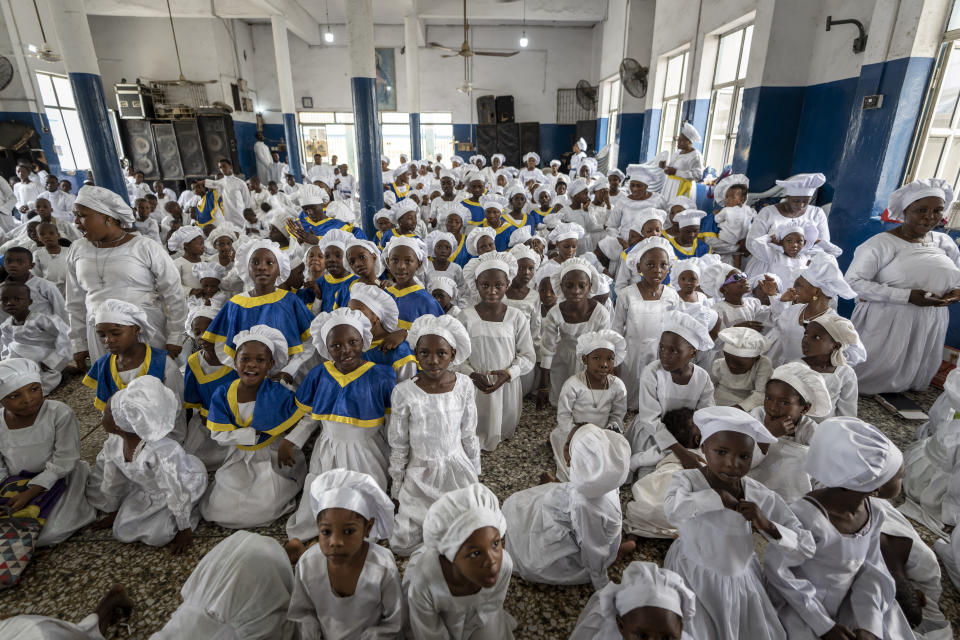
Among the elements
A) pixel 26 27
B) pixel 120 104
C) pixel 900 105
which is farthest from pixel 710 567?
pixel 120 104

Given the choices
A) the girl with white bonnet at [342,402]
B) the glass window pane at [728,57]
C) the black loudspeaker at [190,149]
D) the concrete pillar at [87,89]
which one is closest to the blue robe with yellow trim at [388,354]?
the girl with white bonnet at [342,402]

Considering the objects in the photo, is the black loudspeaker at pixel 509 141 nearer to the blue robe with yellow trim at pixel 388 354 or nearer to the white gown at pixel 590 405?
the blue robe with yellow trim at pixel 388 354

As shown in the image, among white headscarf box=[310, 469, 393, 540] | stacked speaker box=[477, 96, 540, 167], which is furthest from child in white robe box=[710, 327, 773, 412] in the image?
stacked speaker box=[477, 96, 540, 167]

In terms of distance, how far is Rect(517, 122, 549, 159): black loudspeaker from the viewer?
18.4 meters

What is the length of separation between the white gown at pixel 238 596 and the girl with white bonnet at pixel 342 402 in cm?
76

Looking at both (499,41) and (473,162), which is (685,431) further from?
(499,41)

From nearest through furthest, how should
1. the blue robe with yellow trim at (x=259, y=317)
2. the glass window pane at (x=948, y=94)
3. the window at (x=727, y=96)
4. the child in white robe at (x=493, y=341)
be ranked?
the blue robe with yellow trim at (x=259, y=317)
the child in white robe at (x=493, y=341)
the glass window pane at (x=948, y=94)
the window at (x=727, y=96)

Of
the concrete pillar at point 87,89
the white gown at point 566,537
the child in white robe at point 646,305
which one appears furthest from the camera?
the concrete pillar at point 87,89

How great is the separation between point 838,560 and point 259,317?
11.5ft

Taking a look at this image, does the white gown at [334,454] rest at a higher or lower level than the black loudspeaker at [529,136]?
lower

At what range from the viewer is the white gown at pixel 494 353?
360 centimetres

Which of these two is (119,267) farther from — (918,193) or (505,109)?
(505,109)

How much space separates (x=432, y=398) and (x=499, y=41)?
19.0m

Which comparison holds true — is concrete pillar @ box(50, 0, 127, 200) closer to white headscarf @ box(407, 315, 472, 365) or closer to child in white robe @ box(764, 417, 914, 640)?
white headscarf @ box(407, 315, 472, 365)
